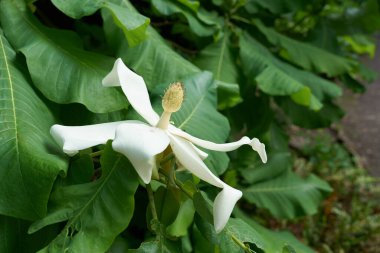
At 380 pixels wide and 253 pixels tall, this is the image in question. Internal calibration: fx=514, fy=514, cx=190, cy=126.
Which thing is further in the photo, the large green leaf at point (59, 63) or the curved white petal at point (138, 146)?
the large green leaf at point (59, 63)

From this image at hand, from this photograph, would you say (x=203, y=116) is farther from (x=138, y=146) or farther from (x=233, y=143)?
(x=138, y=146)

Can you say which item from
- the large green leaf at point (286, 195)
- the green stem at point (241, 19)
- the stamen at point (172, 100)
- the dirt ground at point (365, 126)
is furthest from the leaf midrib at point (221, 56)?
the dirt ground at point (365, 126)

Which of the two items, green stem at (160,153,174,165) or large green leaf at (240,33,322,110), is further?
large green leaf at (240,33,322,110)

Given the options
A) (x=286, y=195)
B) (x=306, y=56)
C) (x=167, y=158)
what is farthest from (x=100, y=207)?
(x=306, y=56)

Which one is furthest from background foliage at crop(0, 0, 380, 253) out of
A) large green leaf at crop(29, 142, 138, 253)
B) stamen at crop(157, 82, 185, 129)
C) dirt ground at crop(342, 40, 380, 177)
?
dirt ground at crop(342, 40, 380, 177)

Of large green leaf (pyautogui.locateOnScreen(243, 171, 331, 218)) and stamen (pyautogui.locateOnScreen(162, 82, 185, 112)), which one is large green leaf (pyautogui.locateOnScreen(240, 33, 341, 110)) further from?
stamen (pyautogui.locateOnScreen(162, 82, 185, 112))

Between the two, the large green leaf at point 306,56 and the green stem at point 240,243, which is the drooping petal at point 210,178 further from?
the large green leaf at point 306,56
